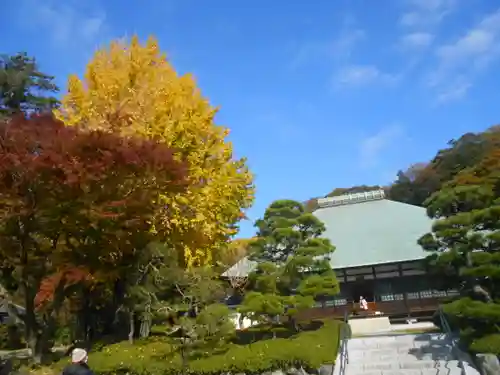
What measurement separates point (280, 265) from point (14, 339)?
16120 millimetres

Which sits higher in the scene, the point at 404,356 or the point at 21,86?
the point at 21,86

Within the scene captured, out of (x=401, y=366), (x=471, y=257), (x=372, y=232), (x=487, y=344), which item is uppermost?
(x=372, y=232)

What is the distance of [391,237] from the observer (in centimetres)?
1981

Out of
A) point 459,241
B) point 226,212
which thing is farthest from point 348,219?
point 459,241

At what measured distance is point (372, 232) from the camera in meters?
20.8

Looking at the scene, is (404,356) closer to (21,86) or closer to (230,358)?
(230,358)

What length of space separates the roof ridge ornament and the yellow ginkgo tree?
10.3 metres

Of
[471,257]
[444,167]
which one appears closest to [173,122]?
[471,257]

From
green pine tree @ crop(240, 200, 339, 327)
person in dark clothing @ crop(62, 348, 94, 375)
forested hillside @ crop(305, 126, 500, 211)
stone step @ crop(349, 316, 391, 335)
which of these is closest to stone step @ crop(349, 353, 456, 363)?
green pine tree @ crop(240, 200, 339, 327)

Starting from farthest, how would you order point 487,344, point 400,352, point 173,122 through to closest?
point 173,122, point 400,352, point 487,344

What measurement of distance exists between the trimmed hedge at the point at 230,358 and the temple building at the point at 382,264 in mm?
6296

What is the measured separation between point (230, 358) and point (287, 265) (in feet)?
11.3

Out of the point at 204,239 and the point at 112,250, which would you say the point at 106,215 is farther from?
the point at 204,239

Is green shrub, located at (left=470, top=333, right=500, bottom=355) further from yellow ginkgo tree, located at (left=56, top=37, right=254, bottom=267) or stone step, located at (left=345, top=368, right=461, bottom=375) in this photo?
yellow ginkgo tree, located at (left=56, top=37, right=254, bottom=267)
